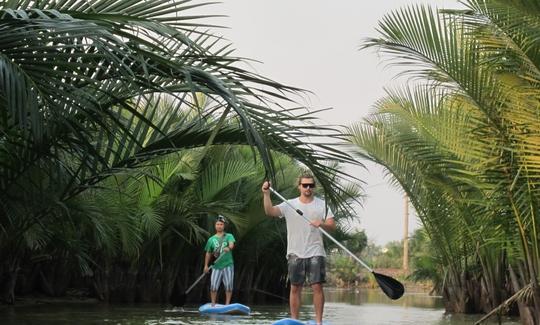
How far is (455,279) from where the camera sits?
16609mm


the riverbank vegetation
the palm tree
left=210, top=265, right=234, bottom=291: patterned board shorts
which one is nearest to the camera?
the riverbank vegetation

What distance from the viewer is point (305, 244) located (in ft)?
31.8

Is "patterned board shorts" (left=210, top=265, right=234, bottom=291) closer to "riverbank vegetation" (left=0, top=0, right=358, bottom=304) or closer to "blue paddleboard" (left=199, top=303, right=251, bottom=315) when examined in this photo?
"riverbank vegetation" (left=0, top=0, right=358, bottom=304)

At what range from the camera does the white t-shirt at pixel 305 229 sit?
9.65 meters

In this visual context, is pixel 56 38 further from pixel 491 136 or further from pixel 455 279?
pixel 455 279

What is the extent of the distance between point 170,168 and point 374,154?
3.58 m

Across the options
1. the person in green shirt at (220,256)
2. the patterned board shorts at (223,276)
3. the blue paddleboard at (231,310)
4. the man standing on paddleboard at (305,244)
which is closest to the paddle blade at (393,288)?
the man standing on paddleboard at (305,244)

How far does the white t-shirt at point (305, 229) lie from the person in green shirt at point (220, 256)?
5926 mm

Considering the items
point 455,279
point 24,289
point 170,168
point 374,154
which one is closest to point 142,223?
point 170,168

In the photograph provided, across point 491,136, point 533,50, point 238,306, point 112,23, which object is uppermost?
point 533,50

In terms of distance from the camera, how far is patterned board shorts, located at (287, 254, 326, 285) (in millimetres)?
9586

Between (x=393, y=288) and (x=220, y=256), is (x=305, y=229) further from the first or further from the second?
(x=220, y=256)

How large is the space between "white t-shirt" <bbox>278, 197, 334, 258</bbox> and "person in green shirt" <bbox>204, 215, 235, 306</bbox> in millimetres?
5926

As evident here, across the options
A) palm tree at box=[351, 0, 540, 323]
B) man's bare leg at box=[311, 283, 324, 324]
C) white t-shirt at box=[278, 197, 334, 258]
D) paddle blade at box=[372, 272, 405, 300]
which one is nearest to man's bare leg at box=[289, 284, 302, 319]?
man's bare leg at box=[311, 283, 324, 324]
